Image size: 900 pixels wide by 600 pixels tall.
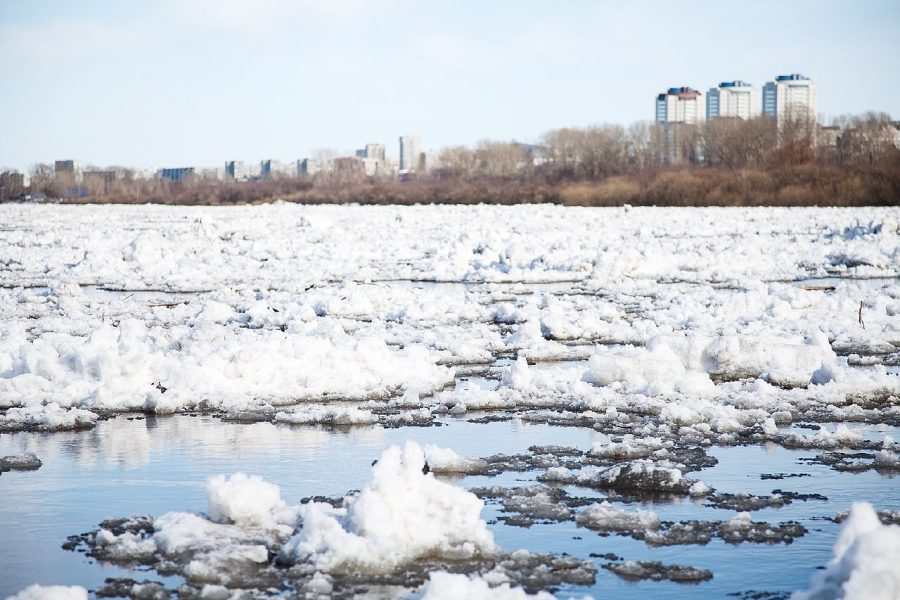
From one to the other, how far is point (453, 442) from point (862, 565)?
161 inches

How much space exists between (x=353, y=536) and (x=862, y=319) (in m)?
9.82

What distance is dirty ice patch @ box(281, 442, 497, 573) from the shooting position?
16.8 ft

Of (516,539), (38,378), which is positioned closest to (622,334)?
(38,378)

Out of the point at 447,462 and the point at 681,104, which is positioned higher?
the point at 681,104

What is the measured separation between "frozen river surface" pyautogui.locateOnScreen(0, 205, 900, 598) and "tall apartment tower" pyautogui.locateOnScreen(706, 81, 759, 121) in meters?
162

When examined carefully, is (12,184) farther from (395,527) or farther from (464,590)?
(464,590)

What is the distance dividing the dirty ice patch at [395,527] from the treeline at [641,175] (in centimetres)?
4116

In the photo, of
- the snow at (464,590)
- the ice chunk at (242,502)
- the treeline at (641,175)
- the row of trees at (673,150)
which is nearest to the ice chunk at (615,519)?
the snow at (464,590)

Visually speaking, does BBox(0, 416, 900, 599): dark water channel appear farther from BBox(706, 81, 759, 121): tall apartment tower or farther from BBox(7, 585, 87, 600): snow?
BBox(706, 81, 759, 121): tall apartment tower

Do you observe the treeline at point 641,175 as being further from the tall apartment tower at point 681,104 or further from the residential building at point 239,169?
the tall apartment tower at point 681,104

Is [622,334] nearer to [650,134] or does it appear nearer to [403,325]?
[403,325]

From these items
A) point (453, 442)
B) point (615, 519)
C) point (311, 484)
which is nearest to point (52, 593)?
point (311, 484)

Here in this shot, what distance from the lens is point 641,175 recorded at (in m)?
66.9

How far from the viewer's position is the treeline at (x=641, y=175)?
48.8m
